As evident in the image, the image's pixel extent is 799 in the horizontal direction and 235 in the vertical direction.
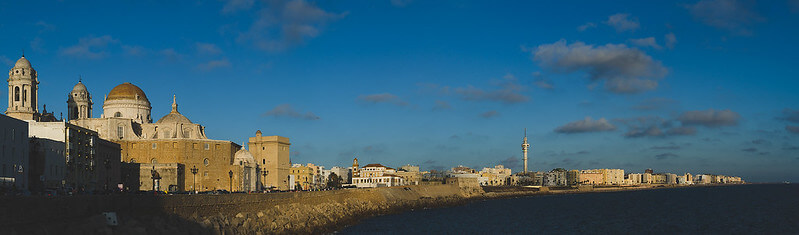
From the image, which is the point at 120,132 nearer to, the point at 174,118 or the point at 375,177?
the point at 174,118

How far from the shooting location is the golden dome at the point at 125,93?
282ft

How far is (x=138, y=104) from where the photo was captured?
8712cm

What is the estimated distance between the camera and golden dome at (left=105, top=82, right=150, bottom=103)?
282 ft

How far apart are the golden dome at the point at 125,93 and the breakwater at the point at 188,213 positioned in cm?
3169

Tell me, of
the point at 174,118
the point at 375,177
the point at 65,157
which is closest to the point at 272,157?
the point at 174,118

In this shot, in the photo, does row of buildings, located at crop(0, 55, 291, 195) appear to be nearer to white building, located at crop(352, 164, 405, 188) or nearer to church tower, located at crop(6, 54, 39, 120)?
church tower, located at crop(6, 54, 39, 120)

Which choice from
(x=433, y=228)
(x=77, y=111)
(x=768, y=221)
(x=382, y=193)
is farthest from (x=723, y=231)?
(x=77, y=111)

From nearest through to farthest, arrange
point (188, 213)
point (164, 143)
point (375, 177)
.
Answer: point (188, 213), point (164, 143), point (375, 177)

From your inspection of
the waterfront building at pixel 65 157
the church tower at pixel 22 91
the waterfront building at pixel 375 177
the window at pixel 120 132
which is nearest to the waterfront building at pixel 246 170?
the window at pixel 120 132

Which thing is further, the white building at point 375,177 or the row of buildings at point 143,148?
the white building at point 375,177

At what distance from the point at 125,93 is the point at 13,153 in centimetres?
4625

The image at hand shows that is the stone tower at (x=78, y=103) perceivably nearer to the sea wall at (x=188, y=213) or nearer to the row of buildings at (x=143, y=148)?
the row of buildings at (x=143, y=148)

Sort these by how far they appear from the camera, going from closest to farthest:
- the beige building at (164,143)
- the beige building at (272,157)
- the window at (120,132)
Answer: the beige building at (164,143), the window at (120,132), the beige building at (272,157)

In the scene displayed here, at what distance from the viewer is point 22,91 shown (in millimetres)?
68688
